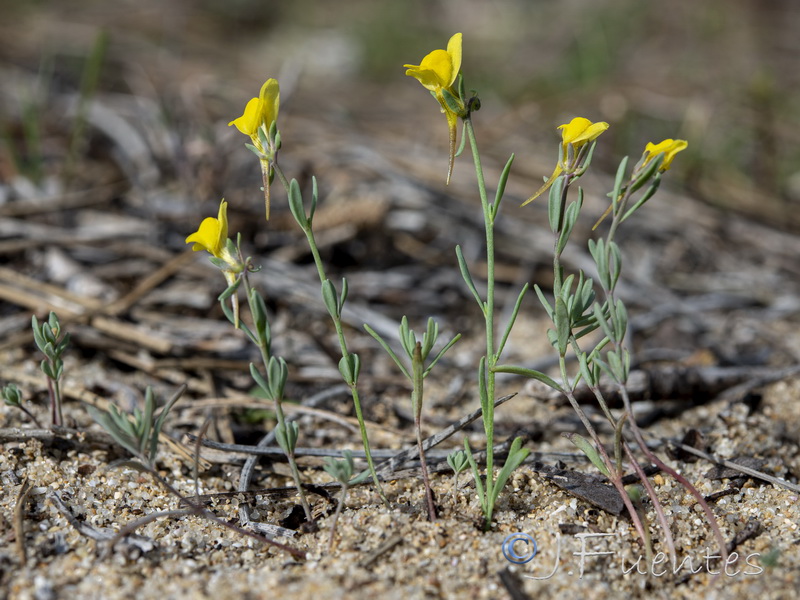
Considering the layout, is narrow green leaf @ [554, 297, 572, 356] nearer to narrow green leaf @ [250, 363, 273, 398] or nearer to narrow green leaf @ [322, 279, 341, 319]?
narrow green leaf @ [322, 279, 341, 319]

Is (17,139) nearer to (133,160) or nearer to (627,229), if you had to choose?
(133,160)

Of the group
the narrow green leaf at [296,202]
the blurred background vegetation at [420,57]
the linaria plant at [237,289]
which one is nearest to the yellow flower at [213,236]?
the linaria plant at [237,289]

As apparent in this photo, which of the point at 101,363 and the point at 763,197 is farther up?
the point at 763,197

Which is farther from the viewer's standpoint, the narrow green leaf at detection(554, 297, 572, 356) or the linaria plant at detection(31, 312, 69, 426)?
the linaria plant at detection(31, 312, 69, 426)

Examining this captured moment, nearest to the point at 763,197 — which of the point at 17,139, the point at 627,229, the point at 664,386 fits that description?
the point at 627,229

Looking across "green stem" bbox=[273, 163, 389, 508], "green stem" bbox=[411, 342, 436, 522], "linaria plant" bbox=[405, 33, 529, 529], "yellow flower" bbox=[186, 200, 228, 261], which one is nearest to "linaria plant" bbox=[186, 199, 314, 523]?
"yellow flower" bbox=[186, 200, 228, 261]
